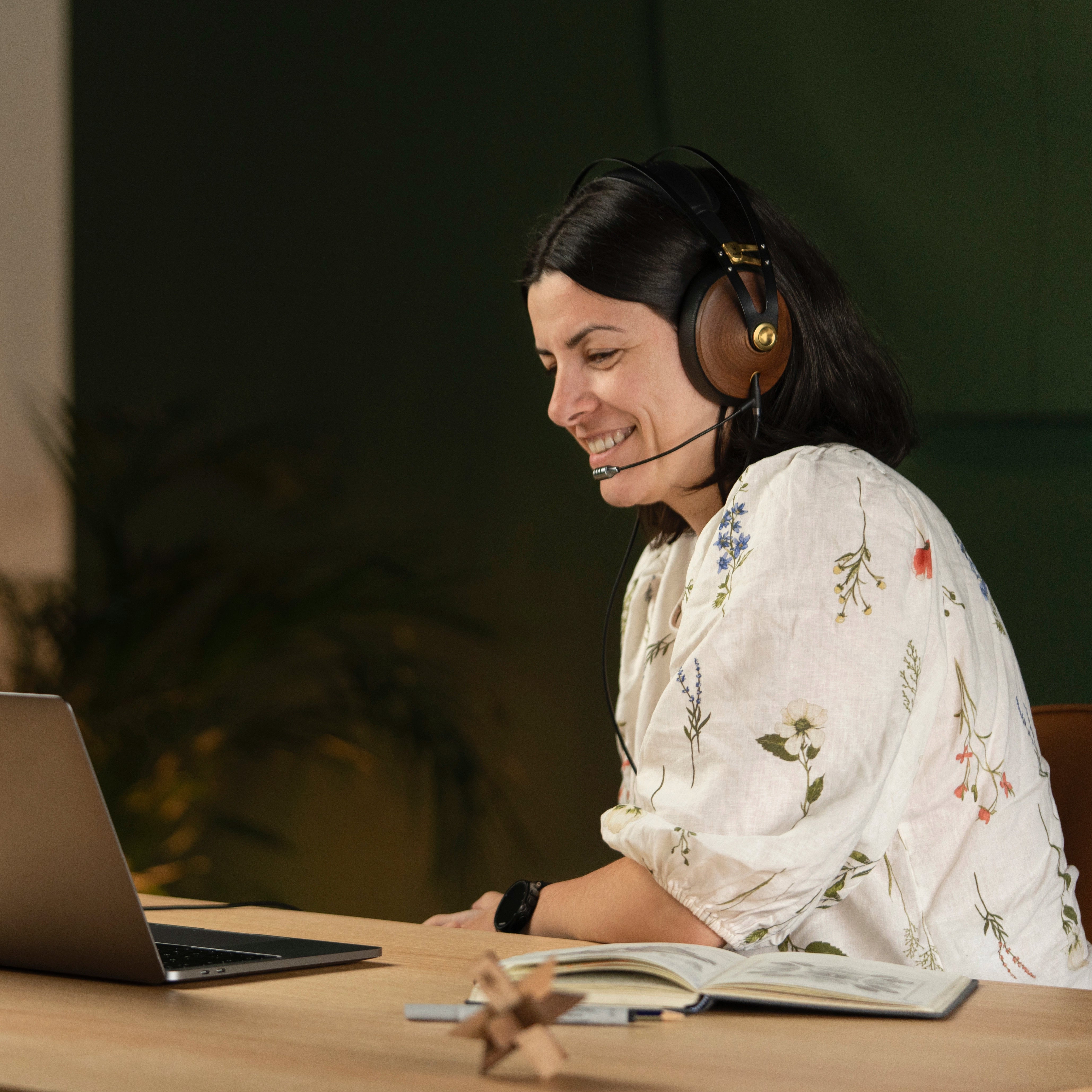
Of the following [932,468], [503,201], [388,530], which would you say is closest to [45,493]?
[388,530]

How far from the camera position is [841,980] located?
72 cm

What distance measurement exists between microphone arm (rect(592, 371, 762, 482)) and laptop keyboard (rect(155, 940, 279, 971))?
0.61 meters

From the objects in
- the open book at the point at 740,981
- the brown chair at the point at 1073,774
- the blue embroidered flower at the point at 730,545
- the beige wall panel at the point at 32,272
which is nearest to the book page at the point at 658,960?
the open book at the point at 740,981

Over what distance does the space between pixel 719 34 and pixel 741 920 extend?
1.53m

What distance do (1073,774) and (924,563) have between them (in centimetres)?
33

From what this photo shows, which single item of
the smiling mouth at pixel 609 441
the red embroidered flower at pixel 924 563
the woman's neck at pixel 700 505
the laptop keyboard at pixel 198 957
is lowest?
the laptop keyboard at pixel 198 957

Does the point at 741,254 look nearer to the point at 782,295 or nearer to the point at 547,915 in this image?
the point at 782,295

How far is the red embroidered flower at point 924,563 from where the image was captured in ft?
3.32

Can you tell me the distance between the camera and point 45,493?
266 cm

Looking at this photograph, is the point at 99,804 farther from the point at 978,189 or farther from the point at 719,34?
the point at 719,34

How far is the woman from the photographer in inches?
35.5

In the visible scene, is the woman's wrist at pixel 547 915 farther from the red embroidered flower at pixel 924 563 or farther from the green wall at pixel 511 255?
the green wall at pixel 511 255

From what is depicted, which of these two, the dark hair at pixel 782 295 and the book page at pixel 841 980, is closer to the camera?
the book page at pixel 841 980

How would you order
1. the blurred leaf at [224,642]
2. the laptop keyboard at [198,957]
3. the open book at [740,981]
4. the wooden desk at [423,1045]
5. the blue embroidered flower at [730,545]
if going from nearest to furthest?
the wooden desk at [423,1045] < the open book at [740,981] < the laptop keyboard at [198,957] < the blue embroidered flower at [730,545] < the blurred leaf at [224,642]
